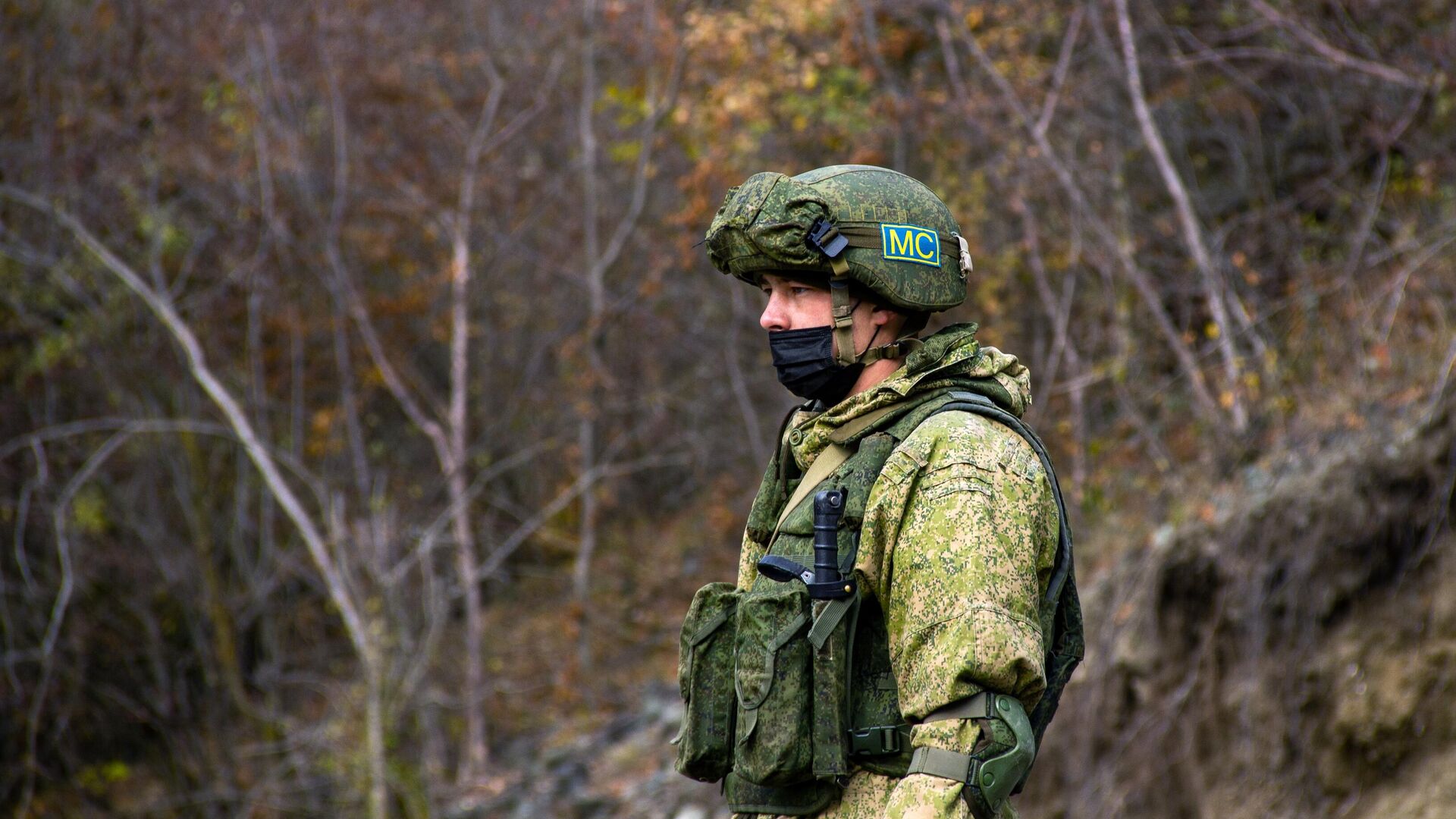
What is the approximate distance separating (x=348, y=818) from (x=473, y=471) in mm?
4535

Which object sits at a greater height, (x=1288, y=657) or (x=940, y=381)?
(x=940, y=381)

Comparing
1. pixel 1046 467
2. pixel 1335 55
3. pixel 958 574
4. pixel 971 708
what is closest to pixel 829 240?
pixel 1046 467

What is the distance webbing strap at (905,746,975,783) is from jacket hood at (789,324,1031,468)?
706 mm

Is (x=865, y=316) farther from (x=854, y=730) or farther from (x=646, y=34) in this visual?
(x=646, y=34)

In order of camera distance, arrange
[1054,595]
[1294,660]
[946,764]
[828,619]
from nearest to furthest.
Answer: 1. [946,764]
2. [828,619]
3. [1054,595]
4. [1294,660]

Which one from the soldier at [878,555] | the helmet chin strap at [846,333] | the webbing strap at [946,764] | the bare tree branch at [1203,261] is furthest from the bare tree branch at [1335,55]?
the webbing strap at [946,764]

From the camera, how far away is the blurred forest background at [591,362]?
20.5ft

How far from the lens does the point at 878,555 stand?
2.59m

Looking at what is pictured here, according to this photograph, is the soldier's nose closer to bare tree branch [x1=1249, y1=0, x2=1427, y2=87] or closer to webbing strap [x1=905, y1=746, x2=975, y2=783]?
webbing strap [x1=905, y1=746, x2=975, y2=783]

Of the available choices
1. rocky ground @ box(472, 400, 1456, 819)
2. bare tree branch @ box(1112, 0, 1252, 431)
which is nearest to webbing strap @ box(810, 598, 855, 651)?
rocky ground @ box(472, 400, 1456, 819)

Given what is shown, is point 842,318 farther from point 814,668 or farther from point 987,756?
point 987,756

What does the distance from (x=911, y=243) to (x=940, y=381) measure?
28 centimetres

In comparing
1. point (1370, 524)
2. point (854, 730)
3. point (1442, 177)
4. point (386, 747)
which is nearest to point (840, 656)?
point (854, 730)

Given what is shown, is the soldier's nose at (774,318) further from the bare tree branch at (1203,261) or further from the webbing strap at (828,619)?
the bare tree branch at (1203,261)
